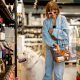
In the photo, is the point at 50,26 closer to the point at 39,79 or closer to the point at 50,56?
the point at 50,56

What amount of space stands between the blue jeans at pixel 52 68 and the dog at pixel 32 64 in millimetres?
366

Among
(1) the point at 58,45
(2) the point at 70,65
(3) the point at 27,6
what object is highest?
(3) the point at 27,6

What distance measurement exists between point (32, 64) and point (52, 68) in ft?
1.39

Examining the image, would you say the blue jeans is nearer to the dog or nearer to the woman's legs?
the woman's legs

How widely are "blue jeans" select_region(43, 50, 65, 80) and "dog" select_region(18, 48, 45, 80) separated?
37 cm

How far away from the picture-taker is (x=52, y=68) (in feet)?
13.0

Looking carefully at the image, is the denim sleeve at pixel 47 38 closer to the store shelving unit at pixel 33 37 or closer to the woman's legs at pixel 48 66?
the woman's legs at pixel 48 66

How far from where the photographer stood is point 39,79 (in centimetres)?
431

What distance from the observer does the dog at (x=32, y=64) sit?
415cm

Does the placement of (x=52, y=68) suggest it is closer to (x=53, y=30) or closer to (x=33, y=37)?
(x=53, y=30)

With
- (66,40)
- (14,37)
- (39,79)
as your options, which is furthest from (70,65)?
(14,37)

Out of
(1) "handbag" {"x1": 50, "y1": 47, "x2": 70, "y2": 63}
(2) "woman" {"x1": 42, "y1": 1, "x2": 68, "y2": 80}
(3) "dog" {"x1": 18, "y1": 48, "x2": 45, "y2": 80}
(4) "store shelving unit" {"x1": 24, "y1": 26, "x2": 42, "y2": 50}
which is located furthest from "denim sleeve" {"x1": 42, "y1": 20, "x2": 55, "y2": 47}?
(4) "store shelving unit" {"x1": 24, "y1": 26, "x2": 42, "y2": 50}

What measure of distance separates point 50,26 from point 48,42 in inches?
11.4

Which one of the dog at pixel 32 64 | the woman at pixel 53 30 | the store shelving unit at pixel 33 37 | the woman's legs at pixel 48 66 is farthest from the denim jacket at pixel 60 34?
the store shelving unit at pixel 33 37
